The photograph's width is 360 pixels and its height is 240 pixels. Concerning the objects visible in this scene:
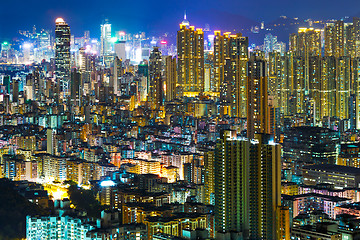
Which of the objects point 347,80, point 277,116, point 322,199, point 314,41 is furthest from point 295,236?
point 314,41

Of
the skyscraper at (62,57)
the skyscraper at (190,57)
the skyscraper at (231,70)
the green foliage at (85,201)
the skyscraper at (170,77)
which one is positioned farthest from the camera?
the skyscraper at (190,57)

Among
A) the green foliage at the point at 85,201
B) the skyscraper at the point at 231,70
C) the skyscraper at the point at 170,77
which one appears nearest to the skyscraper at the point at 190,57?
the skyscraper at the point at 170,77

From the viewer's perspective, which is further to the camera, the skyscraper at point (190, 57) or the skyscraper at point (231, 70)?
the skyscraper at point (190, 57)

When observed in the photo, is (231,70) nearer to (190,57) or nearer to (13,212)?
(190,57)

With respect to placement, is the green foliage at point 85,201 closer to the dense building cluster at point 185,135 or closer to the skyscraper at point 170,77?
the dense building cluster at point 185,135

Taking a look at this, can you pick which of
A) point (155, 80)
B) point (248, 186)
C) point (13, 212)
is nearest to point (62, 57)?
point (155, 80)

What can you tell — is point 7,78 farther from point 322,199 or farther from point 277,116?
point 322,199
